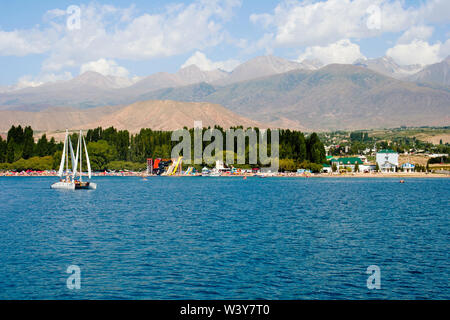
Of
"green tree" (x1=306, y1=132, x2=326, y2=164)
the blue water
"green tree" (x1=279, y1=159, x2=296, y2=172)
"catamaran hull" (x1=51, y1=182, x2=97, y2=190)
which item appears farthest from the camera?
"green tree" (x1=306, y1=132, x2=326, y2=164)

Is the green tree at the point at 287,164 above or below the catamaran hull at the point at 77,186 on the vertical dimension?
above

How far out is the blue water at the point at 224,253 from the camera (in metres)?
30.7

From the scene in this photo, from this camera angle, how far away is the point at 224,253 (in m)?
41.1

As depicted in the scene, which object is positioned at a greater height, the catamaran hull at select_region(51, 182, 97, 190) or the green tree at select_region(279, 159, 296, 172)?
the green tree at select_region(279, 159, 296, 172)

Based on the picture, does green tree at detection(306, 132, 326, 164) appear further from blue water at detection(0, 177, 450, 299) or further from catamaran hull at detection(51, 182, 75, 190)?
blue water at detection(0, 177, 450, 299)

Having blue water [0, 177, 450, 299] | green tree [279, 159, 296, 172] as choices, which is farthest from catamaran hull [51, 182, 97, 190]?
green tree [279, 159, 296, 172]

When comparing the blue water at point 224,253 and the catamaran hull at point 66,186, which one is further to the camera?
the catamaran hull at point 66,186

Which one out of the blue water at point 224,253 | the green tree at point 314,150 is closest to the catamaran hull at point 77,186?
the blue water at point 224,253

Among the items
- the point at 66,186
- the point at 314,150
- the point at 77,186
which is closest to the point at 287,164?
the point at 314,150

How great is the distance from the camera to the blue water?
30703 mm

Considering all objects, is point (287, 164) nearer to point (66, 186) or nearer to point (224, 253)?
point (66, 186)

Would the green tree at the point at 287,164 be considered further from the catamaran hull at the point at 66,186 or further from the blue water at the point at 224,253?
the blue water at the point at 224,253

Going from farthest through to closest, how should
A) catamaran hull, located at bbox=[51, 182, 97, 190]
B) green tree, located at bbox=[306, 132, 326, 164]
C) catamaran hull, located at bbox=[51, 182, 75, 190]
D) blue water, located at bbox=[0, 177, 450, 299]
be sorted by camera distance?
green tree, located at bbox=[306, 132, 326, 164] < catamaran hull, located at bbox=[51, 182, 75, 190] < catamaran hull, located at bbox=[51, 182, 97, 190] < blue water, located at bbox=[0, 177, 450, 299]

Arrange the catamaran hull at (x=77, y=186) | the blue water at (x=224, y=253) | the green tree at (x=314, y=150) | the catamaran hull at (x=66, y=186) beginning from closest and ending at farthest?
the blue water at (x=224, y=253) → the catamaran hull at (x=77, y=186) → the catamaran hull at (x=66, y=186) → the green tree at (x=314, y=150)
